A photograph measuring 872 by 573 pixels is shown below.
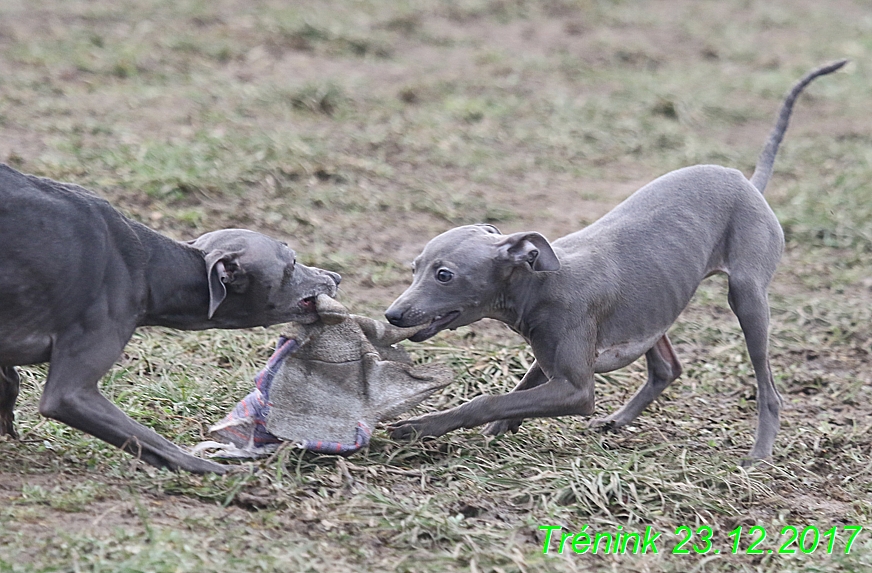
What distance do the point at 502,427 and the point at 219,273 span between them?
5.46ft

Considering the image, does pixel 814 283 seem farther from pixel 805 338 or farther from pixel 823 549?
pixel 823 549

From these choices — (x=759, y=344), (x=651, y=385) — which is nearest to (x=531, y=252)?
(x=651, y=385)

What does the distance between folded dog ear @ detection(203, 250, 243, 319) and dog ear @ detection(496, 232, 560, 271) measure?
1256mm

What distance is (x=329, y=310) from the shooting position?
17.9 feet

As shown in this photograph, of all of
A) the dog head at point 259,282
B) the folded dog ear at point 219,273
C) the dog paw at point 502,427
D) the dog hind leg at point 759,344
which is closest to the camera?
the folded dog ear at point 219,273

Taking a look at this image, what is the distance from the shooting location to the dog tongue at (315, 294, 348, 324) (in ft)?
17.9

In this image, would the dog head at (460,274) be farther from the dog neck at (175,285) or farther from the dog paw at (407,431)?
the dog neck at (175,285)

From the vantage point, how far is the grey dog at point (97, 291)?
490cm

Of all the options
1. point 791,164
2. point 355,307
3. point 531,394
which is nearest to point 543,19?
point 791,164

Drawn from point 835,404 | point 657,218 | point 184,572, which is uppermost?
point 657,218

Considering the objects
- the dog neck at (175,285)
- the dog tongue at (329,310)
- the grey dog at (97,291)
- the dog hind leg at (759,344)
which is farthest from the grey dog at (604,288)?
the dog neck at (175,285)

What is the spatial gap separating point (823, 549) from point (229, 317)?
2877mm

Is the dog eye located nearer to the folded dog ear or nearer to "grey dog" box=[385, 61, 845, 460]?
"grey dog" box=[385, 61, 845, 460]

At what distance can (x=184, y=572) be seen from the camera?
4082 millimetres
